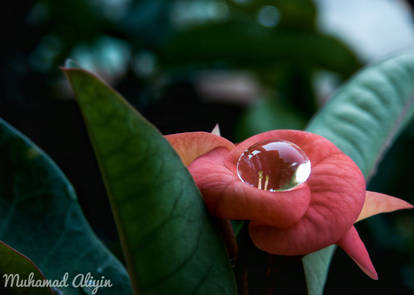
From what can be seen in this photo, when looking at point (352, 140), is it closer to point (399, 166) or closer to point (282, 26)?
point (399, 166)

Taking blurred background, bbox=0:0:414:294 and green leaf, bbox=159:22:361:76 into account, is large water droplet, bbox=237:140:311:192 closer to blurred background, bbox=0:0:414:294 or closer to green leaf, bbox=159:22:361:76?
blurred background, bbox=0:0:414:294

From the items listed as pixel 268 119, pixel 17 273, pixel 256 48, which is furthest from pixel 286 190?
pixel 256 48

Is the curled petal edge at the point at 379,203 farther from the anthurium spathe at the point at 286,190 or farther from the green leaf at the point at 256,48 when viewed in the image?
the green leaf at the point at 256,48

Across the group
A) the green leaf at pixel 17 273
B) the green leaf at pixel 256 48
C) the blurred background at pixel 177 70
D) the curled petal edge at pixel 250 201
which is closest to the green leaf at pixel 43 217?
the green leaf at pixel 17 273

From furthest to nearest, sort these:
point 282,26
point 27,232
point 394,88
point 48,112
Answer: point 282,26 < point 48,112 < point 394,88 < point 27,232

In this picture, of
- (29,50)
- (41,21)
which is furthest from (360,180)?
(41,21)

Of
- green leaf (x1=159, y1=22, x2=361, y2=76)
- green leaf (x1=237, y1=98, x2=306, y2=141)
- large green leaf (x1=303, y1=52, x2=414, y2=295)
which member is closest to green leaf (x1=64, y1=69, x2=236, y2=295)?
large green leaf (x1=303, y1=52, x2=414, y2=295)

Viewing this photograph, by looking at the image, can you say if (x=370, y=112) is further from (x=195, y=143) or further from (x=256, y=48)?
(x=256, y=48)
